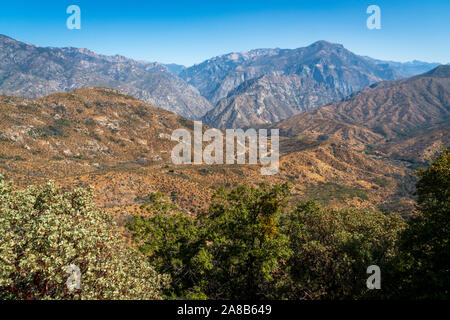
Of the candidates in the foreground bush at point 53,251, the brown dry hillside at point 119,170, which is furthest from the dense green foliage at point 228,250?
the brown dry hillside at point 119,170

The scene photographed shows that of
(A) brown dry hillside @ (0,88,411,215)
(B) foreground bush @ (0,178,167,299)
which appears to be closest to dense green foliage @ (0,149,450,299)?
(B) foreground bush @ (0,178,167,299)

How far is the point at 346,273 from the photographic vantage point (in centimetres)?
2569

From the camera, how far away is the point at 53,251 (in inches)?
495

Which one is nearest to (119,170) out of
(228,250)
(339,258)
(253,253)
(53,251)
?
(228,250)

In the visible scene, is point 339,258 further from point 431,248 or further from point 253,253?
point 253,253

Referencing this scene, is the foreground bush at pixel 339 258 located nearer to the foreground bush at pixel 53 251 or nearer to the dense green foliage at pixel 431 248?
the dense green foliage at pixel 431 248

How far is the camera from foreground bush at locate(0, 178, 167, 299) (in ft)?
39.9

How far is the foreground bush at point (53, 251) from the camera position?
12.1 metres

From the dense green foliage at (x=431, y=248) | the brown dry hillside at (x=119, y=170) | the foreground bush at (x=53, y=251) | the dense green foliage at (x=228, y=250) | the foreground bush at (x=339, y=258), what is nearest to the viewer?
the foreground bush at (x=53, y=251)

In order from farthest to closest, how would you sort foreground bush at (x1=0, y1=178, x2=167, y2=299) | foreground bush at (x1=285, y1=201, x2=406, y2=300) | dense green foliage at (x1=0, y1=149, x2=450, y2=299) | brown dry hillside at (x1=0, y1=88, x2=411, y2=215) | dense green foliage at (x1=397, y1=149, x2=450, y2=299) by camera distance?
brown dry hillside at (x1=0, y1=88, x2=411, y2=215)
foreground bush at (x1=285, y1=201, x2=406, y2=300)
dense green foliage at (x1=397, y1=149, x2=450, y2=299)
dense green foliage at (x1=0, y1=149, x2=450, y2=299)
foreground bush at (x1=0, y1=178, x2=167, y2=299)

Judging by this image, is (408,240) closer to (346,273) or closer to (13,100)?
(346,273)

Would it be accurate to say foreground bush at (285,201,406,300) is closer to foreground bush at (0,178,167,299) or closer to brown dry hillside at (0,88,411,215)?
foreground bush at (0,178,167,299)

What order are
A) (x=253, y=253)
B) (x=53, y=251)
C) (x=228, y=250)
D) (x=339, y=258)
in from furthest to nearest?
1. (x=339, y=258)
2. (x=228, y=250)
3. (x=253, y=253)
4. (x=53, y=251)
